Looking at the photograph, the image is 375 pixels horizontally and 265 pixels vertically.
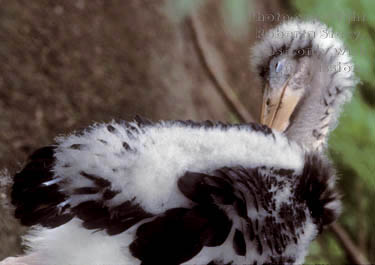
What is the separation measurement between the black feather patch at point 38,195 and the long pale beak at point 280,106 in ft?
2.79

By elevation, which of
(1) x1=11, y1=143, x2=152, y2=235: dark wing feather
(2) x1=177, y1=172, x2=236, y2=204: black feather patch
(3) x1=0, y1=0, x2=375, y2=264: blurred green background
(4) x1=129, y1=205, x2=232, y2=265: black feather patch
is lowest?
(4) x1=129, y1=205, x2=232, y2=265: black feather patch

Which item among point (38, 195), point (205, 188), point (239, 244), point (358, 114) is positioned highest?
point (358, 114)

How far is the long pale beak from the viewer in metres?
1.66

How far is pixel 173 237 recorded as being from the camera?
0.94 meters

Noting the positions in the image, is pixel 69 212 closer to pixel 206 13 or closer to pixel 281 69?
pixel 281 69

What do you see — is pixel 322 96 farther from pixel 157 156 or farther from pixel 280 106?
pixel 157 156

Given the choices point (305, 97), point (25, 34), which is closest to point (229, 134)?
point (305, 97)

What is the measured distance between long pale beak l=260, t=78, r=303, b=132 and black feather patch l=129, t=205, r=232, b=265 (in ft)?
2.58

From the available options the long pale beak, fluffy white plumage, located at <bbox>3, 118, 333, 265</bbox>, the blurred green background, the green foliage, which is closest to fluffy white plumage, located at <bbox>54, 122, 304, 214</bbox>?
fluffy white plumage, located at <bbox>3, 118, 333, 265</bbox>

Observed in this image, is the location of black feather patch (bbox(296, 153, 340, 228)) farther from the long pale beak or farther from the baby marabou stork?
the long pale beak

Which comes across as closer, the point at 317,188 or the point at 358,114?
the point at 317,188

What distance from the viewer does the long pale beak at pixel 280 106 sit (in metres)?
1.66

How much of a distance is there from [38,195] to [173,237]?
32cm

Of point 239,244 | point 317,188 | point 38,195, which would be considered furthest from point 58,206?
point 317,188
